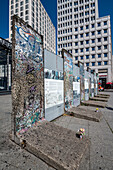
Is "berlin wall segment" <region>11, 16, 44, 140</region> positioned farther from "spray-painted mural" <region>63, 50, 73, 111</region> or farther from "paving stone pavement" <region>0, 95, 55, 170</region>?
"spray-painted mural" <region>63, 50, 73, 111</region>

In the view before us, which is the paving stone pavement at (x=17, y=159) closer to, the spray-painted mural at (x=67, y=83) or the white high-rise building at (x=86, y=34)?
the spray-painted mural at (x=67, y=83)

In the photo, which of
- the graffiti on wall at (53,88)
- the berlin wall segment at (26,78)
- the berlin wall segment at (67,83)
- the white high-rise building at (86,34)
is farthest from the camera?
the white high-rise building at (86,34)

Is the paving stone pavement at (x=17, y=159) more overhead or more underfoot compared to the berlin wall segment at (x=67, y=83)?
more underfoot

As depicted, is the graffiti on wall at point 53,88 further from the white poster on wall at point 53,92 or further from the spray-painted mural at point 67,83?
the spray-painted mural at point 67,83

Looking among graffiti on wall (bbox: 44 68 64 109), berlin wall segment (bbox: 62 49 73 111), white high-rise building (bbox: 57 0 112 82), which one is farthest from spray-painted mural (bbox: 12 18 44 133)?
white high-rise building (bbox: 57 0 112 82)

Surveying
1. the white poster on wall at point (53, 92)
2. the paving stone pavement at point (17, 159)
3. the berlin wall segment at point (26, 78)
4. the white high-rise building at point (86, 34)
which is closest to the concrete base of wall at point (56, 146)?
the paving stone pavement at point (17, 159)

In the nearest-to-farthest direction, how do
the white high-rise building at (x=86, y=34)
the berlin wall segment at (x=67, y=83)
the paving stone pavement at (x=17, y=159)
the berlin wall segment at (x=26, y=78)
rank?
the paving stone pavement at (x=17, y=159) < the berlin wall segment at (x=26, y=78) < the berlin wall segment at (x=67, y=83) < the white high-rise building at (x=86, y=34)

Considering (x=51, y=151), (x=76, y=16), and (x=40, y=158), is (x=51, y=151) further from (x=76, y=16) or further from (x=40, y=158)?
(x=76, y=16)

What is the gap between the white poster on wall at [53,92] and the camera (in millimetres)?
4005

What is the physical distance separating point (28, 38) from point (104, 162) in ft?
12.4

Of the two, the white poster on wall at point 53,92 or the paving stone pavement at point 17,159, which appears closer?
the paving stone pavement at point 17,159

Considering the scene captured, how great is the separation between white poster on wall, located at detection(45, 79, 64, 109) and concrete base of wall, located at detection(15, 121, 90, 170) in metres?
1.26

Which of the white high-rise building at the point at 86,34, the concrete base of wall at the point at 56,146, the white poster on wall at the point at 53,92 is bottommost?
the concrete base of wall at the point at 56,146

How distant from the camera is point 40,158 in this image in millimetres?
2102
